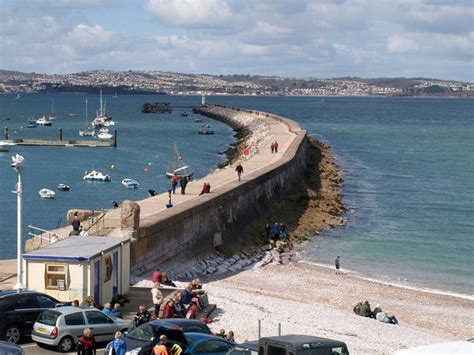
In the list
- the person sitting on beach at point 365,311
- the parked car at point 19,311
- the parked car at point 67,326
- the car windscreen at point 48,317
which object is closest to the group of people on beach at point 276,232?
the person sitting on beach at point 365,311

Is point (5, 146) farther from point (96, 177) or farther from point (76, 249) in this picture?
point (76, 249)

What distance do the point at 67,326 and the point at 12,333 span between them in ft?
3.83

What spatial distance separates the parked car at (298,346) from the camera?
1389 centimetres

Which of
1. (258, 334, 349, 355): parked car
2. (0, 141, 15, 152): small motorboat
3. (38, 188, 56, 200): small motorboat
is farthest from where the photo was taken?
(0, 141, 15, 152): small motorboat

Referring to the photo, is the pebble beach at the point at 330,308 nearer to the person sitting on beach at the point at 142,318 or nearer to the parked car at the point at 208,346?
the person sitting on beach at the point at 142,318

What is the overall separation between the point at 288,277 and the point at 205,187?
255 inches

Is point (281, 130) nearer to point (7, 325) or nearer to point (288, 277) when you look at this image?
point (288, 277)

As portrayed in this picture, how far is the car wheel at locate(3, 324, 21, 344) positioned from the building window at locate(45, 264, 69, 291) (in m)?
2.26

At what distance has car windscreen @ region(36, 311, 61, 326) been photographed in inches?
686

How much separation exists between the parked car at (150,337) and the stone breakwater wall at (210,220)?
34.3 feet

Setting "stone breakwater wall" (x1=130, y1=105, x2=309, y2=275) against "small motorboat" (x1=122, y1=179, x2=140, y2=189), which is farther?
"small motorboat" (x1=122, y1=179, x2=140, y2=189)

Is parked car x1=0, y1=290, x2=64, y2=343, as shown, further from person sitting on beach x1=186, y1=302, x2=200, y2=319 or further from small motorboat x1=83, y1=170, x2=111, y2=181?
small motorboat x1=83, y1=170, x2=111, y2=181

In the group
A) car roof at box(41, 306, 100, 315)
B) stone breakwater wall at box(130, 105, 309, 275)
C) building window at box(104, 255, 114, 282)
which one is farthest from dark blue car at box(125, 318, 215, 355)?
stone breakwater wall at box(130, 105, 309, 275)

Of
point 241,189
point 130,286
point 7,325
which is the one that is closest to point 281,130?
point 241,189
